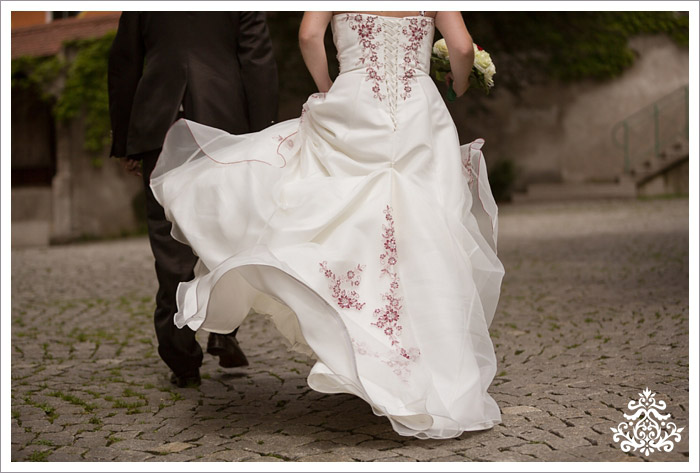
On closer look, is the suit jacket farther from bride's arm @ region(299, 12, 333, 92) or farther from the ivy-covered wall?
the ivy-covered wall

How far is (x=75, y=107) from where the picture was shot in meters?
15.7

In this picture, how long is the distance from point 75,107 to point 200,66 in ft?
39.6

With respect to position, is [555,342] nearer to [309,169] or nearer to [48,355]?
[309,169]

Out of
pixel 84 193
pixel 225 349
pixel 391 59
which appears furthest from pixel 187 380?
pixel 84 193

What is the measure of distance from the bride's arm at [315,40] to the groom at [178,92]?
841 millimetres

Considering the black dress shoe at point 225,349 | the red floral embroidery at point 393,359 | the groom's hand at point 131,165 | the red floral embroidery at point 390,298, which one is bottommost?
the black dress shoe at point 225,349

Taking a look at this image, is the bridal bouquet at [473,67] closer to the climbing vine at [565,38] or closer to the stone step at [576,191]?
the climbing vine at [565,38]

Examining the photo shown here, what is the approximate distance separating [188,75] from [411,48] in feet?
4.33

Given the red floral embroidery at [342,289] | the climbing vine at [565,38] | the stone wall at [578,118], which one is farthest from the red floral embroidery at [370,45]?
the stone wall at [578,118]

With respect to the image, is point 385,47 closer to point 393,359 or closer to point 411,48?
point 411,48

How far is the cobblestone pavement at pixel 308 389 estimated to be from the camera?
3.35 m

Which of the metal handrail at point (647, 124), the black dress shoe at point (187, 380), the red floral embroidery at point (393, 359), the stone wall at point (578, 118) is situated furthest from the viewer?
the stone wall at point (578, 118)

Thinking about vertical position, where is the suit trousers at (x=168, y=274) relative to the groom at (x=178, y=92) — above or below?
below

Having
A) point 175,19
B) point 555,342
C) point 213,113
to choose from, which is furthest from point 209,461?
point 555,342
